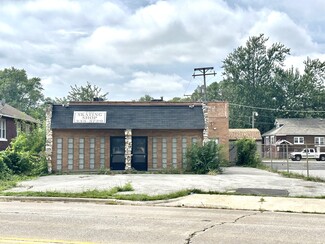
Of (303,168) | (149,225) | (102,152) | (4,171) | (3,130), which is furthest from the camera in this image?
(3,130)

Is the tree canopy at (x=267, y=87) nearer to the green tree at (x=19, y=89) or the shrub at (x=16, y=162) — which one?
the green tree at (x=19, y=89)

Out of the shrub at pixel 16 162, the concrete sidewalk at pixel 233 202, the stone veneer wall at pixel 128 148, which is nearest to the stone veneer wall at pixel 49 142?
the shrub at pixel 16 162

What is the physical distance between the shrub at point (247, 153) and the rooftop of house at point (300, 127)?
87.1 ft

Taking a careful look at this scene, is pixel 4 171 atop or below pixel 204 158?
below

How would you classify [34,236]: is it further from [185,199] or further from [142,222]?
[185,199]

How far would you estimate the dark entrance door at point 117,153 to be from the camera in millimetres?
26334

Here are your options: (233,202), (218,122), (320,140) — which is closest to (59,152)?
(218,122)

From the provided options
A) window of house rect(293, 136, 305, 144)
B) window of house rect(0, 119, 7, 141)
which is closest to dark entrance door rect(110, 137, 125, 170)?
window of house rect(0, 119, 7, 141)

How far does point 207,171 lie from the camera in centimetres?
2480

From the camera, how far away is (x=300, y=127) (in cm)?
5947

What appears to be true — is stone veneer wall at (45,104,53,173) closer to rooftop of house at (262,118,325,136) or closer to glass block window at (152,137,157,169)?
glass block window at (152,137,157,169)

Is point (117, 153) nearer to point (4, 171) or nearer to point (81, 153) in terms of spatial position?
point (81, 153)

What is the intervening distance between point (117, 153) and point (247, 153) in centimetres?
1238

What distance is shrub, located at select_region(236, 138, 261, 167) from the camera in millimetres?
32969
